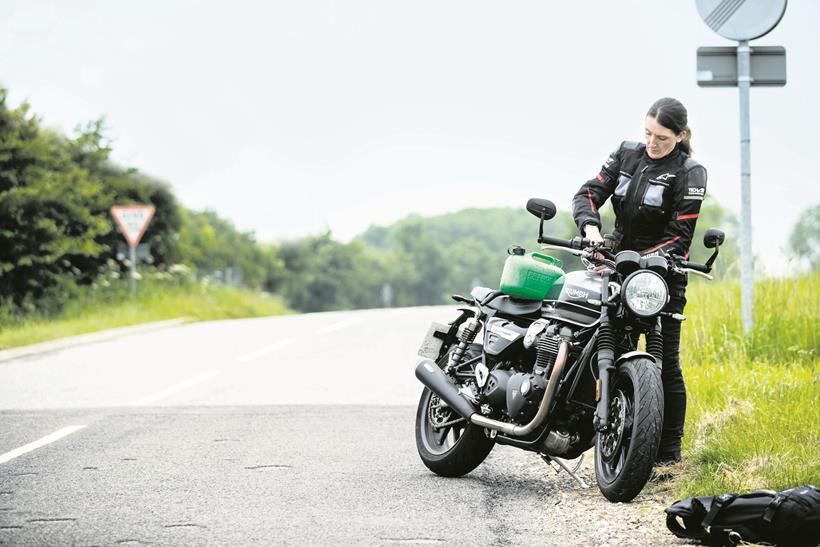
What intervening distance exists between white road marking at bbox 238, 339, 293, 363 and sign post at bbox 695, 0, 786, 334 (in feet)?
21.5

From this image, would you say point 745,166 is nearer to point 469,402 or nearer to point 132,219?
point 469,402

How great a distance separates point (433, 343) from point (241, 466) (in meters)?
1.32

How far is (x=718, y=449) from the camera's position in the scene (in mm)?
5914

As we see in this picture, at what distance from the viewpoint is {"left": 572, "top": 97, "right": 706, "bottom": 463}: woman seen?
6148mm

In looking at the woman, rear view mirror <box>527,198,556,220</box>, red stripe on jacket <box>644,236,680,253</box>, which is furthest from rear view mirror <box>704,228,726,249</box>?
rear view mirror <box>527,198,556,220</box>

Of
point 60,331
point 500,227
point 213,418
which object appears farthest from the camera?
point 500,227

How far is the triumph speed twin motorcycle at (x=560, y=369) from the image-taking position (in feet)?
17.2

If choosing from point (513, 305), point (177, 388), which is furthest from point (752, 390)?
point (177, 388)

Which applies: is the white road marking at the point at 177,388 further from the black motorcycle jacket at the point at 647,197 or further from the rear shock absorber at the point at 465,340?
the black motorcycle jacket at the point at 647,197

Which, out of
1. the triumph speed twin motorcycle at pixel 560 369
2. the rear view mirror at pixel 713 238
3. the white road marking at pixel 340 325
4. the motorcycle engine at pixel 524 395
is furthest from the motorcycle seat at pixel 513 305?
the white road marking at pixel 340 325

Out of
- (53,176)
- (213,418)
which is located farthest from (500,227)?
(213,418)

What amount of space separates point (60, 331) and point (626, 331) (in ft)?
44.8

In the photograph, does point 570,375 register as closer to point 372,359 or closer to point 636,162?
point 636,162

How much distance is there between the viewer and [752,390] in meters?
7.43
